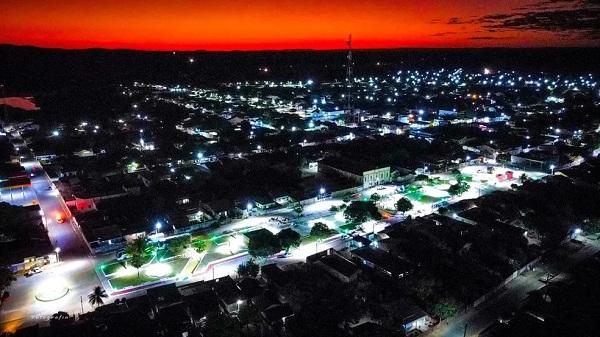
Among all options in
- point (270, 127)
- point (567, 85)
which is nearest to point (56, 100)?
point (270, 127)

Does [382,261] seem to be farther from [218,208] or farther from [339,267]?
[218,208]

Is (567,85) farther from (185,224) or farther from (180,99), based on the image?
(185,224)

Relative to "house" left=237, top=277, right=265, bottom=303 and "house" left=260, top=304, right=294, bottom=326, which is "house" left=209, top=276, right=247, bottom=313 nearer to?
"house" left=237, top=277, right=265, bottom=303

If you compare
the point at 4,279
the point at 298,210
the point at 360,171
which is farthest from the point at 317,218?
the point at 4,279

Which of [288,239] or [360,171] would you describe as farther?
[360,171]

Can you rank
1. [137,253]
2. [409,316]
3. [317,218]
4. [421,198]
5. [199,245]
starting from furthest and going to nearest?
[421,198] → [317,218] → [199,245] → [137,253] → [409,316]

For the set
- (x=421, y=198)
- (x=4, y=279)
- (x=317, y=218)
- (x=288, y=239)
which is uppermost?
(x=4, y=279)

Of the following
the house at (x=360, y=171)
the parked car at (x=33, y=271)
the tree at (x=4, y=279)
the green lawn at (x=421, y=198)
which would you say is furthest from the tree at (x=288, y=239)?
the tree at (x=4, y=279)

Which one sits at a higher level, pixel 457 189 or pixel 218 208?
pixel 218 208
